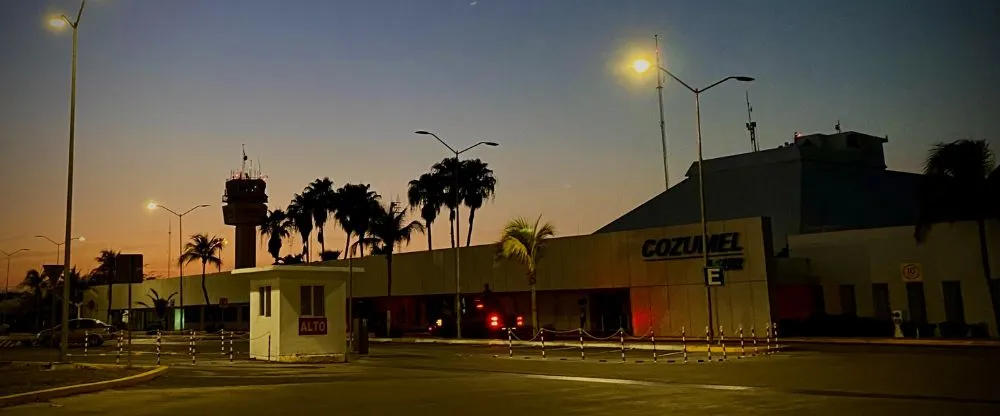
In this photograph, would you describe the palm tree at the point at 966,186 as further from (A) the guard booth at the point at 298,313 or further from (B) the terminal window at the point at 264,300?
(B) the terminal window at the point at 264,300

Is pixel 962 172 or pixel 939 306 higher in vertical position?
pixel 962 172

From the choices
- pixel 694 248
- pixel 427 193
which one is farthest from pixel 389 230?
pixel 694 248

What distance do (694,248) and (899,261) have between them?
9.35m

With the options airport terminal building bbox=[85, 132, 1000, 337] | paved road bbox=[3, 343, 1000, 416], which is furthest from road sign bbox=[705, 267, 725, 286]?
paved road bbox=[3, 343, 1000, 416]

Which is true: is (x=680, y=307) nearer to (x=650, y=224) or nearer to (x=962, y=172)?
(x=962, y=172)

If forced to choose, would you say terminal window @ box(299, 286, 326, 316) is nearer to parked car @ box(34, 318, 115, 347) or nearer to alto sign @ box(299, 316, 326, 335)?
alto sign @ box(299, 316, 326, 335)

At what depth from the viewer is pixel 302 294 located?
29.1m

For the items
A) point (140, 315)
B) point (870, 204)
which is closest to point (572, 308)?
point (870, 204)

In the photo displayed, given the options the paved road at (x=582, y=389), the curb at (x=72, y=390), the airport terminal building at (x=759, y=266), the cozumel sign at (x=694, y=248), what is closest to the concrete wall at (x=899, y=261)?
the airport terminal building at (x=759, y=266)

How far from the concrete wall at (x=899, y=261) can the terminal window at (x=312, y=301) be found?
26.7m

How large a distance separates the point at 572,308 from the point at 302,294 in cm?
2527

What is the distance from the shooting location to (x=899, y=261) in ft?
135

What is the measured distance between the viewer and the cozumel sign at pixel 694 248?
4262cm

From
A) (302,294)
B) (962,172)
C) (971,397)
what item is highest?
(962,172)
